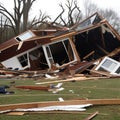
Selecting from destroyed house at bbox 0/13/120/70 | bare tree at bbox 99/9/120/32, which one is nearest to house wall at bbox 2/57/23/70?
destroyed house at bbox 0/13/120/70

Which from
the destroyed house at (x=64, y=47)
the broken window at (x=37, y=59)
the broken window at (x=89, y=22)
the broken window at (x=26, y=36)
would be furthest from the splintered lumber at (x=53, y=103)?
the broken window at (x=26, y=36)

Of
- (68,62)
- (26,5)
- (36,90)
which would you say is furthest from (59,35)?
(26,5)

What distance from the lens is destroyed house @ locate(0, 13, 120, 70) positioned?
79.3 ft

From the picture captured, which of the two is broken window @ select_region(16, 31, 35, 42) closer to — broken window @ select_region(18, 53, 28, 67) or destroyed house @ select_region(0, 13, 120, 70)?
destroyed house @ select_region(0, 13, 120, 70)

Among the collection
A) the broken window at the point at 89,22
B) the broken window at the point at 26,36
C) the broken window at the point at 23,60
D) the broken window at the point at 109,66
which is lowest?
the broken window at the point at 109,66

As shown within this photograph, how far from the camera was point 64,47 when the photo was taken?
2453 cm

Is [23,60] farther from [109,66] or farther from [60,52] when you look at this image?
[109,66]

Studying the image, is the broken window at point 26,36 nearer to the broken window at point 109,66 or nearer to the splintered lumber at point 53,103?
the broken window at point 109,66

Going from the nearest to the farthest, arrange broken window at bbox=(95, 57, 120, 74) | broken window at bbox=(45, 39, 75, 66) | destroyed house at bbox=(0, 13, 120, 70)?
broken window at bbox=(95, 57, 120, 74)
destroyed house at bbox=(0, 13, 120, 70)
broken window at bbox=(45, 39, 75, 66)

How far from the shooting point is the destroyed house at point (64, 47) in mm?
24172

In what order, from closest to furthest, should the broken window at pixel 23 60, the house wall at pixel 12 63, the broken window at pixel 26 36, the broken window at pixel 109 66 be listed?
the broken window at pixel 109 66, the house wall at pixel 12 63, the broken window at pixel 23 60, the broken window at pixel 26 36

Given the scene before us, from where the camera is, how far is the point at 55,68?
23.3 meters

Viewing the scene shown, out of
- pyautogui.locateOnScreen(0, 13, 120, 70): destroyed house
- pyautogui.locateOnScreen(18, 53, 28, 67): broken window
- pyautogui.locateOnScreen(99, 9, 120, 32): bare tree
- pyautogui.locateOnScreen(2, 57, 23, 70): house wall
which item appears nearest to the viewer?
pyautogui.locateOnScreen(0, 13, 120, 70): destroyed house

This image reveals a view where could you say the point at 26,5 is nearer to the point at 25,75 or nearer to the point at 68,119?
the point at 25,75
